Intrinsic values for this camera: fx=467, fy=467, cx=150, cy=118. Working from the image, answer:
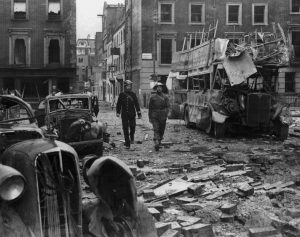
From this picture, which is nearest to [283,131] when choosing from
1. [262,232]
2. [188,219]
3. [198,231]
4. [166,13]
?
[188,219]

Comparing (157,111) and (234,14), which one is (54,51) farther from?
(157,111)

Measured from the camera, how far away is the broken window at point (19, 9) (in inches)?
1475

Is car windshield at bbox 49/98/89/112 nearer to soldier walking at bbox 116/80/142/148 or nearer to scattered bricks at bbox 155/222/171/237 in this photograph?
soldier walking at bbox 116/80/142/148

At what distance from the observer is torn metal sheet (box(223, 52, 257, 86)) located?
48.4 ft

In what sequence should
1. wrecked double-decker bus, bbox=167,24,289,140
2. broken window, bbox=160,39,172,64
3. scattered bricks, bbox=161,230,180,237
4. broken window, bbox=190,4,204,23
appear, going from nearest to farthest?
1. scattered bricks, bbox=161,230,180,237
2. wrecked double-decker bus, bbox=167,24,289,140
3. broken window, bbox=160,39,172,64
4. broken window, bbox=190,4,204,23

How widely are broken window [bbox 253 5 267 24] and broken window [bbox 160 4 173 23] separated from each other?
7.12 meters

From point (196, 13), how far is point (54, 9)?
11.7 m

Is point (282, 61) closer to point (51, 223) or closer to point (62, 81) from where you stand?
point (51, 223)

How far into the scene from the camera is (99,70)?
79750 millimetres

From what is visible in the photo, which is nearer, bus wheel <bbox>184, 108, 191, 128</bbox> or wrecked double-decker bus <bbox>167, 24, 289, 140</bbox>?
wrecked double-decker bus <bbox>167, 24, 289, 140</bbox>

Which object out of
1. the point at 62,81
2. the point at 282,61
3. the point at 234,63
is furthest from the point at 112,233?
the point at 62,81

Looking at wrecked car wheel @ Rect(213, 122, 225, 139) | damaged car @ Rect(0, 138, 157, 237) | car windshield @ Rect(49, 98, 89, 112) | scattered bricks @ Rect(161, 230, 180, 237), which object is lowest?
scattered bricks @ Rect(161, 230, 180, 237)

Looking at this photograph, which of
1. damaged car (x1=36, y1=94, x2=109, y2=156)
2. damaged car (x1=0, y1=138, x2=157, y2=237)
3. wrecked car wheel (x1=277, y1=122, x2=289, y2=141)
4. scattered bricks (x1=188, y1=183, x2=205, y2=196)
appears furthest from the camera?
wrecked car wheel (x1=277, y1=122, x2=289, y2=141)

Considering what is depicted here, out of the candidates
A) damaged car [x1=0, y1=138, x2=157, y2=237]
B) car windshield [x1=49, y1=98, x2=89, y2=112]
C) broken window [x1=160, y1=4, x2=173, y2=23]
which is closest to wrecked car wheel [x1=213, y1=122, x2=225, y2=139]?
car windshield [x1=49, y1=98, x2=89, y2=112]
